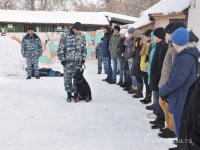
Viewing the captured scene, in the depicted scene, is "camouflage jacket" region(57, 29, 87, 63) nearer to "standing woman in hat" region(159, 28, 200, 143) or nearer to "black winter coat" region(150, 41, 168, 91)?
"black winter coat" region(150, 41, 168, 91)

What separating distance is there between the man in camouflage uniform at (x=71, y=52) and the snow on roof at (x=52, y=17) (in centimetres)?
2146

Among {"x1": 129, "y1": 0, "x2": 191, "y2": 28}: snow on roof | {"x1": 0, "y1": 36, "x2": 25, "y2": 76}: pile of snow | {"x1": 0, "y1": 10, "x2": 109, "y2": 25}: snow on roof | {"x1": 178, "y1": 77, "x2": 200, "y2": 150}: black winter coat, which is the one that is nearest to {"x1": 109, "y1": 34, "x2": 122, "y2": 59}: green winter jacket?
{"x1": 0, "y1": 36, "x2": 25, "y2": 76}: pile of snow

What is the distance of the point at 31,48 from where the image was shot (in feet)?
42.9

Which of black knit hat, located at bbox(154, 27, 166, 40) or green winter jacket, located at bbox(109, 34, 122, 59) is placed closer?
black knit hat, located at bbox(154, 27, 166, 40)

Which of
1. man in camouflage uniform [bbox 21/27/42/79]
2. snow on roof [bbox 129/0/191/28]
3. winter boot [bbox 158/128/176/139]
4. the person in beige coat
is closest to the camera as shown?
the person in beige coat

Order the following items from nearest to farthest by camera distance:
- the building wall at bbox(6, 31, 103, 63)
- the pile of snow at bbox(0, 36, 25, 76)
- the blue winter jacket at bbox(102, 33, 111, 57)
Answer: the blue winter jacket at bbox(102, 33, 111, 57)
the pile of snow at bbox(0, 36, 25, 76)
the building wall at bbox(6, 31, 103, 63)

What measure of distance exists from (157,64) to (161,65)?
0.62 ft

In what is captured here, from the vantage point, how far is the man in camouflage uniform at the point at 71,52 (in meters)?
8.83

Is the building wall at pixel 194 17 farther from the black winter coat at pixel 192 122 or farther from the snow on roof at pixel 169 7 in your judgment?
the black winter coat at pixel 192 122

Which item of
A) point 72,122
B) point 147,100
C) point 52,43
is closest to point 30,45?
point 147,100

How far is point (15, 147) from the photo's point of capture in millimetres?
5613

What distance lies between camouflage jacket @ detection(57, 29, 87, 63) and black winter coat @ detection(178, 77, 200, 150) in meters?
6.57

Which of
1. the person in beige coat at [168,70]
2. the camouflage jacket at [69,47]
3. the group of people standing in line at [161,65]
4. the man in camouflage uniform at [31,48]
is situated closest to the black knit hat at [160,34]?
the group of people standing in line at [161,65]

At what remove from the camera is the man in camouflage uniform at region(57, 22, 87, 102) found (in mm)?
Result: 8828
